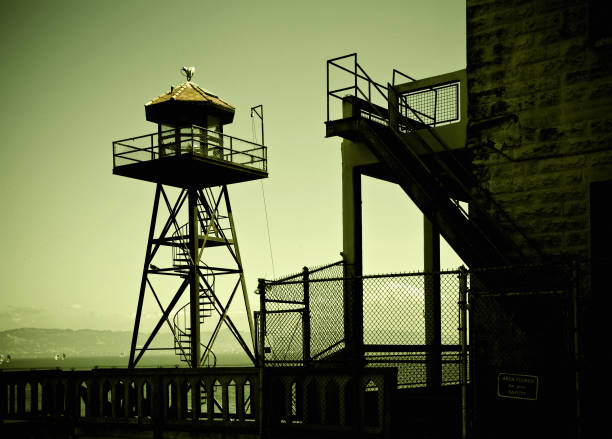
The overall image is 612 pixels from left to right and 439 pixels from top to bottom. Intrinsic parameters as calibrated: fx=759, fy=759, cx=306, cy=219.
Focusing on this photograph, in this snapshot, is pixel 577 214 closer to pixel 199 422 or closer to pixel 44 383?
pixel 199 422

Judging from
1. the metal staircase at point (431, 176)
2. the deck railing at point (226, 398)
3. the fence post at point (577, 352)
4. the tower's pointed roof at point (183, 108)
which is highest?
the tower's pointed roof at point (183, 108)

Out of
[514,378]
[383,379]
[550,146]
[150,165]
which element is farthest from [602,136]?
[150,165]

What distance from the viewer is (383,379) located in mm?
11891

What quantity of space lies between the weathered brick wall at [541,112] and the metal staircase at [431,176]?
0.33 metres

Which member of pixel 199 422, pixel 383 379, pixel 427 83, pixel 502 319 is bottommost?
pixel 199 422

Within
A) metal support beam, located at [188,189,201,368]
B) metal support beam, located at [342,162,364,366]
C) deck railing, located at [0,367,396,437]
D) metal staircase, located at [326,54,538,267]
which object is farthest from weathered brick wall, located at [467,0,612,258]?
metal support beam, located at [188,189,201,368]

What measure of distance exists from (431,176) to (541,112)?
2593mm

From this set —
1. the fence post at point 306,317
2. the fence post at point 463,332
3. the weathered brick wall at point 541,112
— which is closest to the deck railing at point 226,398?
the fence post at point 306,317

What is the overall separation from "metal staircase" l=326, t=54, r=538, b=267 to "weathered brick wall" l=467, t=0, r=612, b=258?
1.08 ft

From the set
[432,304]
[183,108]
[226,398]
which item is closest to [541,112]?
[226,398]

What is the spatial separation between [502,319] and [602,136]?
3.44 m

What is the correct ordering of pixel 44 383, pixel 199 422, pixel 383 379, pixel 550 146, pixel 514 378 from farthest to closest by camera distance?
pixel 44 383 → pixel 199 422 → pixel 550 146 → pixel 383 379 → pixel 514 378

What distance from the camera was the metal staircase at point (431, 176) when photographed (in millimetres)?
13117

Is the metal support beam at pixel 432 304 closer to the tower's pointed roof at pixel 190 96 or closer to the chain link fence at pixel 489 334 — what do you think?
the chain link fence at pixel 489 334
